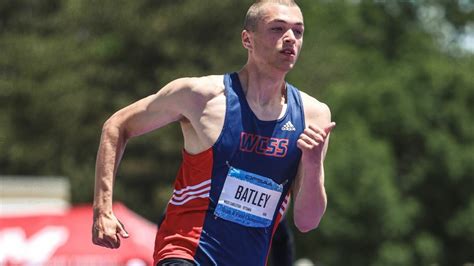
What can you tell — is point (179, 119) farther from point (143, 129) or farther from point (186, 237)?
point (186, 237)

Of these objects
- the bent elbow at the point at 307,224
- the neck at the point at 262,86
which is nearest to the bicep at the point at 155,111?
the neck at the point at 262,86

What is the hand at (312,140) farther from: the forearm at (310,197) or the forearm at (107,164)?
the forearm at (107,164)

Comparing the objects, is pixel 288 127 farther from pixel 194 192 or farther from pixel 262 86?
pixel 194 192

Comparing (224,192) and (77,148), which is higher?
(224,192)

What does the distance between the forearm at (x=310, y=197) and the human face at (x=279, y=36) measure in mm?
524

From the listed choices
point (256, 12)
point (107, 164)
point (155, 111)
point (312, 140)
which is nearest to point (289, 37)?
point (256, 12)

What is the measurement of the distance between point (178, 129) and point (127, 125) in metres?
37.6

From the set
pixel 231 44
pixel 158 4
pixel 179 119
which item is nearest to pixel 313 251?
pixel 231 44

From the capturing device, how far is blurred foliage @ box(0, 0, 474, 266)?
4162 centimetres

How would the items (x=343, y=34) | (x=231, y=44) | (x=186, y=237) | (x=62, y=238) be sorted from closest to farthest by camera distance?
(x=186, y=237), (x=62, y=238), (x=231, y=44), (x=343, y=34)

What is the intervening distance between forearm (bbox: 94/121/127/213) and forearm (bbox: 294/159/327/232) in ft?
2.94

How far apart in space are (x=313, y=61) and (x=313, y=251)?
7.48 m

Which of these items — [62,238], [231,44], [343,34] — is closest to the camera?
[62,238]

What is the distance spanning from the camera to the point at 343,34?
54281mm
